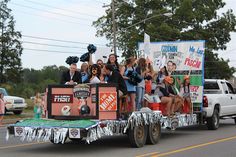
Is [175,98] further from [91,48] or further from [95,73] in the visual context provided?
[95,73]

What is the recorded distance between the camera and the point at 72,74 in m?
12.4

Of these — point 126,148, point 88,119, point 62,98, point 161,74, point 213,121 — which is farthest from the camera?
point 213,121

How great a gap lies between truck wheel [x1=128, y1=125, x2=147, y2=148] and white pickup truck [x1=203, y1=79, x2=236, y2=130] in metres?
4.90

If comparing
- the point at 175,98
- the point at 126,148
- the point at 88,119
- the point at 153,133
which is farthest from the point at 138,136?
the point at 175,98

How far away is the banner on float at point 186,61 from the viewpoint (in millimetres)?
16484

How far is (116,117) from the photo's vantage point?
1154 cm

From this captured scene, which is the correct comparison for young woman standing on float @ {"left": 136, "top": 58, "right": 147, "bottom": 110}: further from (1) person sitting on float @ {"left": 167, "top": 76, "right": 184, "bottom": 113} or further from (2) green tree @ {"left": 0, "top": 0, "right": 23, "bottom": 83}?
(2) green tree @ {"left": 0, "top": 0, "right": 23, "bottom": 83}

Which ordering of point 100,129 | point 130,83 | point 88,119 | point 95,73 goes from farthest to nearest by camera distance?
1. point 130,83
2. point 95,73
3. point 88,119
4. point 100,129

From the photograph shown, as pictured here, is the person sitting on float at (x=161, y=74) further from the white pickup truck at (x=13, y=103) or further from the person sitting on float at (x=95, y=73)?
the white pickup truck at (x=13, y=103)

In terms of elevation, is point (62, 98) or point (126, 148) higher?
point (62, 98)

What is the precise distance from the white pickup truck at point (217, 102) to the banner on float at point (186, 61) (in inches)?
26.3

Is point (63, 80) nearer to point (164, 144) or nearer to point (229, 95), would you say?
point (164, 144)

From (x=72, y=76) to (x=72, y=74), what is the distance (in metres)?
0.05

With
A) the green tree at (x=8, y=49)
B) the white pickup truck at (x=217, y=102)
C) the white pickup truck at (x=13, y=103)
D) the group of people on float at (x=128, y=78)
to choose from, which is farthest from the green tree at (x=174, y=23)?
the group of people on float at (x=128, y=78)
